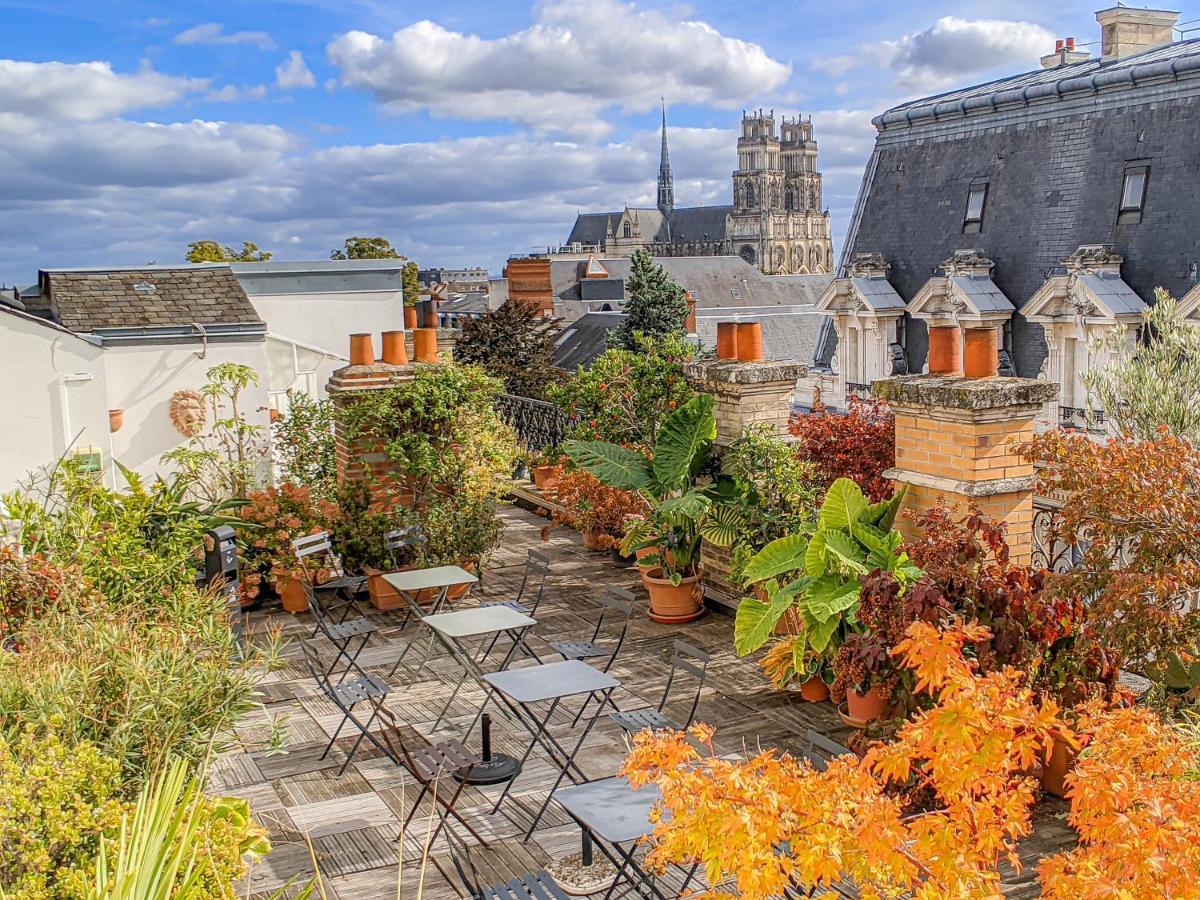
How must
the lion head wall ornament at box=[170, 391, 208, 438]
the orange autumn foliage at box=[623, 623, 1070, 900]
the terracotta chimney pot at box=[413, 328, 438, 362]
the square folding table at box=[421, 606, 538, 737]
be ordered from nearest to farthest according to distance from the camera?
1. the orange autumn foliage at box=[623, 623, 1070, 900]
2. the square folding table at box=[421, 606, 538, 737]
3. the terracotta chimney pot at box=[413, 328, 438, 362]
4. the lion head wall ornament at box=[170, 391, 208, 438]

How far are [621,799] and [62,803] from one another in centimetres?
211

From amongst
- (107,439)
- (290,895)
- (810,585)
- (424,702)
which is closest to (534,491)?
(107,439)

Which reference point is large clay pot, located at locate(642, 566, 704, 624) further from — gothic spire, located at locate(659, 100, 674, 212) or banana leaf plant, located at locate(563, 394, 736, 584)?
gothic spire, located at locate(659, 100, 674, 212)

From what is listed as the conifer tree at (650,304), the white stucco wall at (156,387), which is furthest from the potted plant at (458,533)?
the conifer tree at (650,304)

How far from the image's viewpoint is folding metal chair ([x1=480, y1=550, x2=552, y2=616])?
8609 mm

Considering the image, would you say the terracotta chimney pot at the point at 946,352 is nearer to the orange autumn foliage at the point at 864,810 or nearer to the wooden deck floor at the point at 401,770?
the wooden deck floor at the point at 401,770

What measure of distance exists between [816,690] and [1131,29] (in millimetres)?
25542

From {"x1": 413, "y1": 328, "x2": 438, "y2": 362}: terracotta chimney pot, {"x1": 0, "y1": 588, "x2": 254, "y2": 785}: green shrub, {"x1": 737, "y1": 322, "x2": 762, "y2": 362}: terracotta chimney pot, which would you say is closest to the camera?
{"x1": 0, "y1": 588, "x2": 254, "y2": 785}: green shrub

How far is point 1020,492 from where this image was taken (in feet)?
22.0

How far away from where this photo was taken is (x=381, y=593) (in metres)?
9.64

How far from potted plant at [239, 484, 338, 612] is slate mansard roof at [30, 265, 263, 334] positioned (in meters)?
5.33

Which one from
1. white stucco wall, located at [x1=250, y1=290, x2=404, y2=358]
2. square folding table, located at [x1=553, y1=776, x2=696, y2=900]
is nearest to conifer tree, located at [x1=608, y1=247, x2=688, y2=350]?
white stucco wall, located at [x1=250, y1=290, x2=404, y2=358]

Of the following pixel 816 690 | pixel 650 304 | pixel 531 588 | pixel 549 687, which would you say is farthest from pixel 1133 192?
pixel 549 687

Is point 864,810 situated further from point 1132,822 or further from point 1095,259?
point 1095,259
